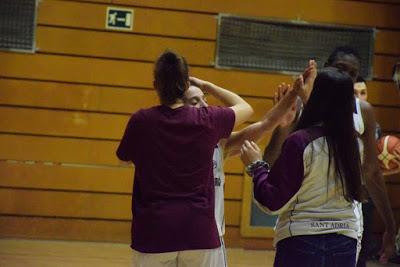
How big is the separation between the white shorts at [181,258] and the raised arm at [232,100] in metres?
0.58

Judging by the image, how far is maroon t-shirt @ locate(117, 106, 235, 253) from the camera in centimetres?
269

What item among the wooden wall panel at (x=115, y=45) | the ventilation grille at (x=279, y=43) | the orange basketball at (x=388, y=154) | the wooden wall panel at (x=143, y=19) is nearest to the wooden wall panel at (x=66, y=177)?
the wooden wall panel at (x=115, y=45)

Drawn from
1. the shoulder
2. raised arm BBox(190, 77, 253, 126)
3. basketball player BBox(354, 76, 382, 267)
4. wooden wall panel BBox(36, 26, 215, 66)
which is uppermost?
wooden wall panel BBox(36, 26, 215, 66)

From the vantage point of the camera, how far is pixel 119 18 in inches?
→ 260

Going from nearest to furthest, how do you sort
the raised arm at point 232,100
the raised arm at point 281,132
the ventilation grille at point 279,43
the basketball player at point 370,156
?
the raised arm at point 232,100
the raised arm at point 281,132
the basketball player at point 370,156
the ventilation grille at point 279,43

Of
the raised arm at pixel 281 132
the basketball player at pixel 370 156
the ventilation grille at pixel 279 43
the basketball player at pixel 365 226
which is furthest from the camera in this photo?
the ventilation grille at pixel 279 43

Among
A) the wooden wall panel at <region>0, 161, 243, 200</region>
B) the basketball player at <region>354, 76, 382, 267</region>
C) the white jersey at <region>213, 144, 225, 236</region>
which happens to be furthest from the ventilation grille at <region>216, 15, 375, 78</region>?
the white jersey at <region>213, 144, 225, 236</region>

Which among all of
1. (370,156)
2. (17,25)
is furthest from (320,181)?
(17,25)

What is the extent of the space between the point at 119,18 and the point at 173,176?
13.7 feet

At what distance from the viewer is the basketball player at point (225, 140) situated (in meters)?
2.93

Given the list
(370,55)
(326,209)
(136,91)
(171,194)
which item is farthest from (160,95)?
(370,55)

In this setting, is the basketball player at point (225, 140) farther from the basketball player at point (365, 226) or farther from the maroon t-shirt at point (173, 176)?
the basketball player at point (365, 226)

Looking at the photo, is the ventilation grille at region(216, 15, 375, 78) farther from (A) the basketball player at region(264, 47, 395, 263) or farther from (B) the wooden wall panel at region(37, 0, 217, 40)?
(A) the basketball player at region(264, 47, 395, 263)

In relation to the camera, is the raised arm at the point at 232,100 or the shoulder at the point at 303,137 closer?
the shoulder at the point at 303,137
